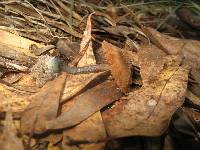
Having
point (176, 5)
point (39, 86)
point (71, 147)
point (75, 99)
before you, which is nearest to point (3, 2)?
point (39, 86)

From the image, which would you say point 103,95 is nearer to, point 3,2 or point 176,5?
point 3,2

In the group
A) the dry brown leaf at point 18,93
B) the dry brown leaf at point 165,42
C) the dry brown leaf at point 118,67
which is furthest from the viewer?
the dry brown leaf at point 165,42

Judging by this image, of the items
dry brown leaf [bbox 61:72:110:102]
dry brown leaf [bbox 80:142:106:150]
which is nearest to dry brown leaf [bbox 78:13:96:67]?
dry brown leaf [bbox 61:72:110:102]

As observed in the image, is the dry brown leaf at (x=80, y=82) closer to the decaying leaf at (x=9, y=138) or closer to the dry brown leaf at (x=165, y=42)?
the decaying leaf at (x=9, y=138)

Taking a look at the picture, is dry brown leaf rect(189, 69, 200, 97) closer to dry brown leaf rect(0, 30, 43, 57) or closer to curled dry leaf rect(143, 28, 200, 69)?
curled dry leaf rect(143, 28, 200, 69)

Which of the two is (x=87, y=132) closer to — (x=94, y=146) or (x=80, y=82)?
(x=94, y=146)

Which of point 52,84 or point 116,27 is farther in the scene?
point 116,27

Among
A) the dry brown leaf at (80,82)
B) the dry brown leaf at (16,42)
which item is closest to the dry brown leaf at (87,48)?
the dry brown leaf at (80,82)

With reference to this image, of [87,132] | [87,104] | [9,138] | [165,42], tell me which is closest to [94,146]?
[87,132]
